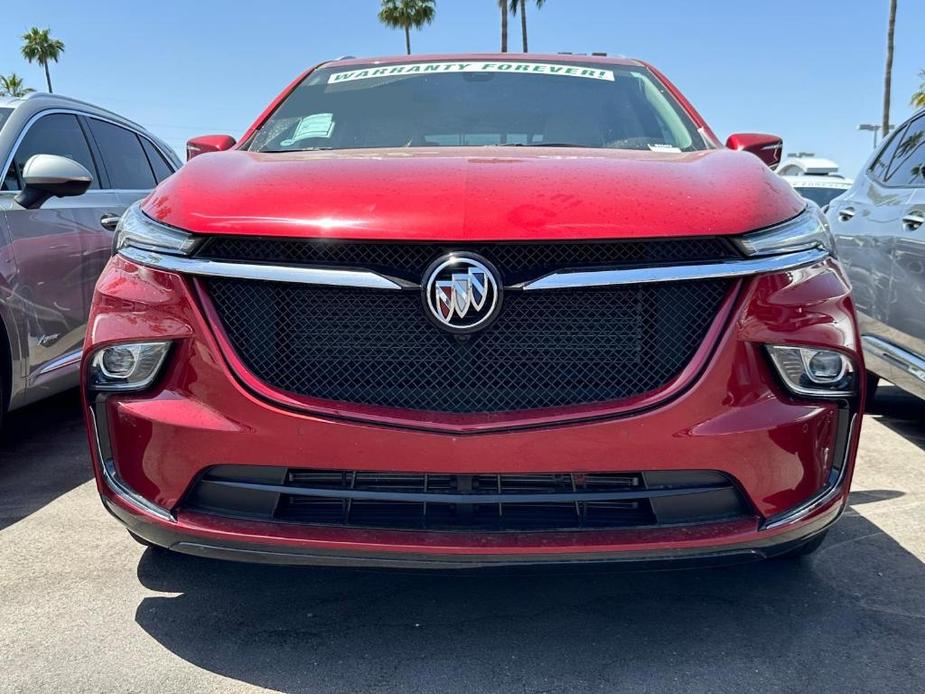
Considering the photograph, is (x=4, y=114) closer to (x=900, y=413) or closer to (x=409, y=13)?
(x=900, y=413)

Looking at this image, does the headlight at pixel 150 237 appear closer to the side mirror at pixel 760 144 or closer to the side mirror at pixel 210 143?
the side mirror at pixel 210 143

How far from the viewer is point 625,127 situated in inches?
130

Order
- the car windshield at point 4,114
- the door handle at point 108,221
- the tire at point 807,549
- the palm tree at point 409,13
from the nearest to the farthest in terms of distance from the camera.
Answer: the tire at point 807,549, the car windshield at point 4,114, the door handle at point 108,221, the palm tree at point 409,13

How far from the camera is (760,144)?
11.0 feet

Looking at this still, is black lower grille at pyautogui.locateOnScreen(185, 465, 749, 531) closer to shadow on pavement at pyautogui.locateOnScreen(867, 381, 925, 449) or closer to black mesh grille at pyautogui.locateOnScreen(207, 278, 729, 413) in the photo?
black mesh grille at pyautogui.locateOnScreen(207, 278, 729, 413)

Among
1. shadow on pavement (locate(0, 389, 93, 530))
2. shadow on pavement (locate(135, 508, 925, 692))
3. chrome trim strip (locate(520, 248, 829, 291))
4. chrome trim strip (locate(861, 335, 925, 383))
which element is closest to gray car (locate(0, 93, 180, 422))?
shadow on pavement (locate(0, 389, 93, 530))

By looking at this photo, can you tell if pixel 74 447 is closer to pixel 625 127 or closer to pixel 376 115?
pixel 376 115

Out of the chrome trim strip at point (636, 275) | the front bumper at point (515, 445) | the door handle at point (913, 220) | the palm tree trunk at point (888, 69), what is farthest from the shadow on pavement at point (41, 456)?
the palm tree trunk at point (888, 69)

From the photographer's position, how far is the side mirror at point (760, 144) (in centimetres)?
333

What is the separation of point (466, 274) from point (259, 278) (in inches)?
19.4

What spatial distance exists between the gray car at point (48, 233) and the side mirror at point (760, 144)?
8.99ft

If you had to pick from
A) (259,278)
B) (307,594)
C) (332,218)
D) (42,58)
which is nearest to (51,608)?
(307,594)

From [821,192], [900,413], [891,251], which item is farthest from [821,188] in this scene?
[891,251]

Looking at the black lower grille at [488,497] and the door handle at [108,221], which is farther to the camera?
the door handle at [108,221]
